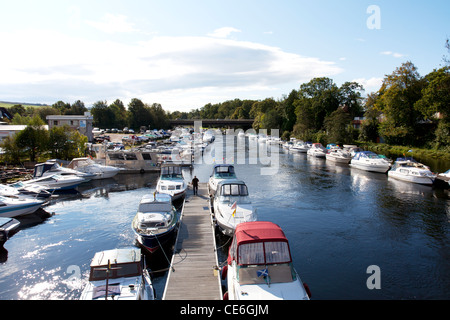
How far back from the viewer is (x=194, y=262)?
1727 cm

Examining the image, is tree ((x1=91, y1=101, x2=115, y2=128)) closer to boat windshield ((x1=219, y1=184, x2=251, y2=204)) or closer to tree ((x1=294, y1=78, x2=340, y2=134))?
tree ((x1=294, y1=78, x2=340, y2=134))

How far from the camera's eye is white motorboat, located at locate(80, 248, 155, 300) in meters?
13.1

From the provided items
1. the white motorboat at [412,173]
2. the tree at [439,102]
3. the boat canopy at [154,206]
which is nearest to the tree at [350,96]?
the tree at [439,102]

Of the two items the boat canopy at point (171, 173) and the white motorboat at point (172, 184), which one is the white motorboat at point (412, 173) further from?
the boat canopy at point (171, 173)

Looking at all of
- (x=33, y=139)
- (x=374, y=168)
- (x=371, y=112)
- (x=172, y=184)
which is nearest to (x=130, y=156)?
(x=33, y=139)

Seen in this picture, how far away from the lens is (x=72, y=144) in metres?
52.8

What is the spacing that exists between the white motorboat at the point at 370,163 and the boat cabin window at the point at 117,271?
4478 cm

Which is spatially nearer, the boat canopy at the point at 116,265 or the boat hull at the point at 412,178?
the boat canopy at the point at 116,265

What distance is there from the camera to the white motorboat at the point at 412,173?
40250 mm

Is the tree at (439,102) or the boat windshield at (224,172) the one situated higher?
the tree at (439,102)

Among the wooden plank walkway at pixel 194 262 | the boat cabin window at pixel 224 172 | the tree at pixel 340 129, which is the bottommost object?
the wooden plank walkway at pixel 194 262

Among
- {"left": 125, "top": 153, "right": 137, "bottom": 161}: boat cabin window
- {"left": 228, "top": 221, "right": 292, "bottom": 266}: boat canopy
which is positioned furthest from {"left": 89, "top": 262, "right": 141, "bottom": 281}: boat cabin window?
{"left": 125, "top": 153, "right": 137, "bottom": 161}: boat cabin window

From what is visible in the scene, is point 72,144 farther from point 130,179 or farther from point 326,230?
point 326,230
